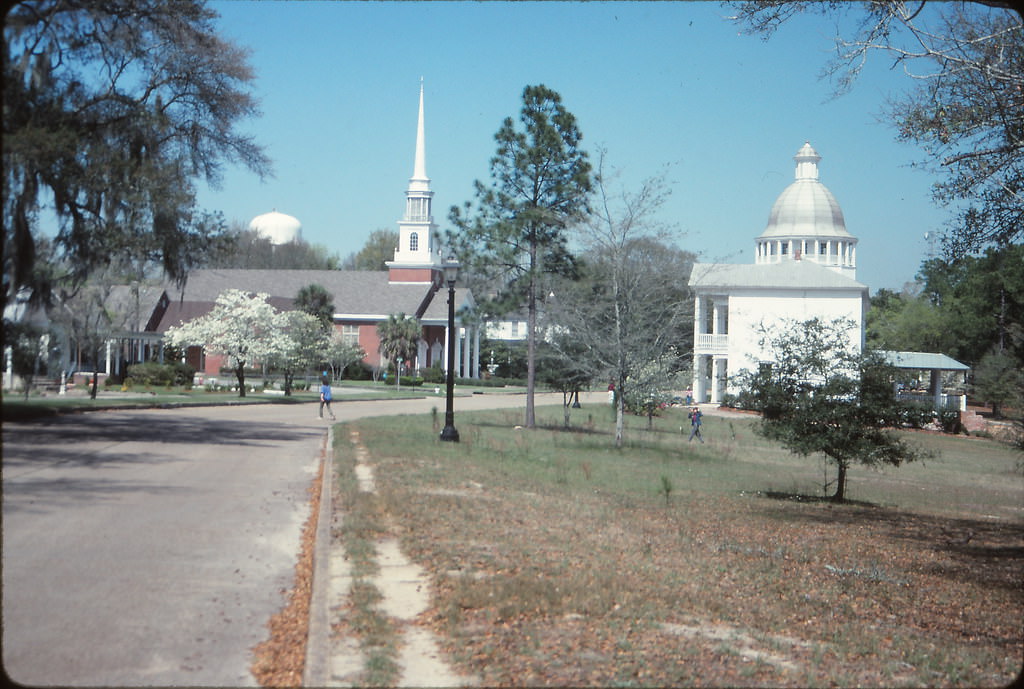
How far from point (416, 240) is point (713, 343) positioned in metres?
28.1

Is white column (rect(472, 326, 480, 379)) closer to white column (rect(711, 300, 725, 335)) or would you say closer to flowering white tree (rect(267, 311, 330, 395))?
white column (rect(711, 300, 725, 335))

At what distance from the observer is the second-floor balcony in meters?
58.4

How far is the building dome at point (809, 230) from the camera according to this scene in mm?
76875

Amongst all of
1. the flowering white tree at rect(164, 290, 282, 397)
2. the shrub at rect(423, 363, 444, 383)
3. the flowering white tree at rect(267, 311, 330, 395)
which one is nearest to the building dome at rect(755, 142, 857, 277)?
the shrub at rect(423, 363, 444, 383)

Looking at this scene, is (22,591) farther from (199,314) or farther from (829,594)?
(199,314)

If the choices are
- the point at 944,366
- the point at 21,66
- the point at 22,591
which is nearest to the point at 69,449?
the point at 22,591

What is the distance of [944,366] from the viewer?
57281mm

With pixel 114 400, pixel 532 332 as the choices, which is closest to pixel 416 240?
pixel 532 332

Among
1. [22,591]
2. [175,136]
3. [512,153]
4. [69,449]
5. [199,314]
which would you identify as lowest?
[22,591]

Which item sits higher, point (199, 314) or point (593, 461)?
point (199, 314)

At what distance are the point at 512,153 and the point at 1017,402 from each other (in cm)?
2100

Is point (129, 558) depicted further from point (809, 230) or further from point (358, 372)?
point (809, 230)

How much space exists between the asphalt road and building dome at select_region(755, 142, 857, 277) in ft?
224

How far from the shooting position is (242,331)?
139 feet
